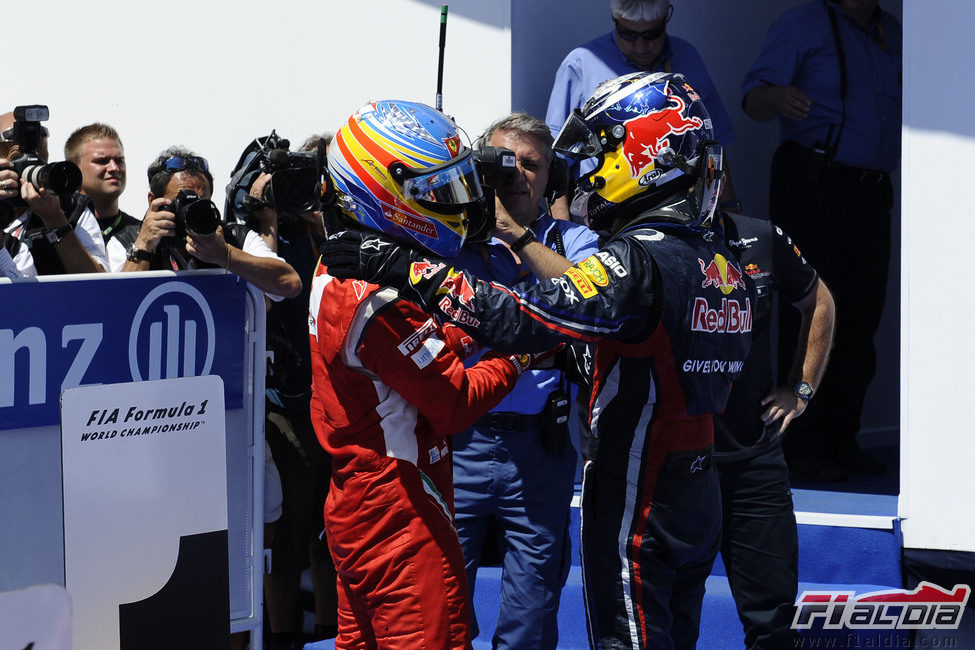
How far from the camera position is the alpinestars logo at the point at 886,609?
4.25 metres

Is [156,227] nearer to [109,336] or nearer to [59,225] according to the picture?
[59,225]

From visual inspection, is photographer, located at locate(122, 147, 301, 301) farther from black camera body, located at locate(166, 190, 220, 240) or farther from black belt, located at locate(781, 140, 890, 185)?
black belt, located at locate(781, 140, 890, 185)

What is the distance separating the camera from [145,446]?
130 inches

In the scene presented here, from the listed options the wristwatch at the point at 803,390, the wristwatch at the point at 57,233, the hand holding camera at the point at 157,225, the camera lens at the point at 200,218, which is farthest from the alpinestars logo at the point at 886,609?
the wristwatch at the point at 57,233

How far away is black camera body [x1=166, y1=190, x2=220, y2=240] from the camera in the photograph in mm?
3543

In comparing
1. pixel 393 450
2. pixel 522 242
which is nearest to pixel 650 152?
pixel 522 242

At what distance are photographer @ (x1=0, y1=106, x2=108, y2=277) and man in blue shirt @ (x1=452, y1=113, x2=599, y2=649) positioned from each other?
4.17 feet

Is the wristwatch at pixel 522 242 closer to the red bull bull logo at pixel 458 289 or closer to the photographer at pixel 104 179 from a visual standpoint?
the red bull bull logo at pixel 458 289

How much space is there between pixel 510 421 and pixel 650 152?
1257mm

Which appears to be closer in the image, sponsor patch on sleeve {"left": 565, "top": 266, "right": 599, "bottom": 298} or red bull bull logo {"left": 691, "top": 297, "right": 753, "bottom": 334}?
sponsor patch on sleeve {"left": 565, "top": 266, "right": 599, "bottom": 298}

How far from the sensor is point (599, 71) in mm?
5043

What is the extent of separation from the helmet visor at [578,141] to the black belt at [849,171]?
2.90m

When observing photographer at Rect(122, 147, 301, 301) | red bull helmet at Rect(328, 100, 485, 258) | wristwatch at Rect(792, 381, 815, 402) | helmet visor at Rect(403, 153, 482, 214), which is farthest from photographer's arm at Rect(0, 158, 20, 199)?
wristwatch at Rect(792, 381, 815, 402)

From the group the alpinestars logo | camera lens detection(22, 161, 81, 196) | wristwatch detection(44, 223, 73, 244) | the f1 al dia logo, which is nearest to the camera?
the f1 al dia logo
